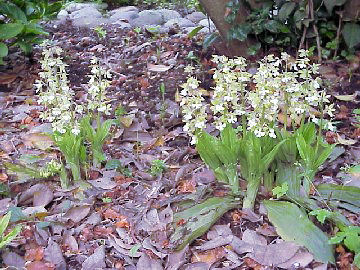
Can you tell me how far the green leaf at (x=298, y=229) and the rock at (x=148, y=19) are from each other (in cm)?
337

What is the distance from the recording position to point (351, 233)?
7.07 feet

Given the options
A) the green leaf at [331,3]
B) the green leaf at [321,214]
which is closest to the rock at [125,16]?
the green leaf at [331,3]

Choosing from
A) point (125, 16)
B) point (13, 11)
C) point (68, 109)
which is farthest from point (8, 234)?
point (125, 16)

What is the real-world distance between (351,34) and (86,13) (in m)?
3.07

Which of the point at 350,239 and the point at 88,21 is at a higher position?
the point at 350,239

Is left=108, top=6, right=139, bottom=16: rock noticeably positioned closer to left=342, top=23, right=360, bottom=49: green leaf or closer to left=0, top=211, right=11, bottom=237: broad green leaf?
left=342, top=23, right=360, bottom=49: green leaf

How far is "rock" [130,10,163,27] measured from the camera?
540 cm

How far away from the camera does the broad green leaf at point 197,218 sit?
7.65 feet

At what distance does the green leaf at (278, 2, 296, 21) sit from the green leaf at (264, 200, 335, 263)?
1.78 metres

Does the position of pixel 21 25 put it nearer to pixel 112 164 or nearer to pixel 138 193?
pixel 112 164

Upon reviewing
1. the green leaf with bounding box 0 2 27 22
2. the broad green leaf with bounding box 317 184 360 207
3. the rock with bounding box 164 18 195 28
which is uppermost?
the green leaf with bounding box 0 2 27 22

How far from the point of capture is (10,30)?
150 inches

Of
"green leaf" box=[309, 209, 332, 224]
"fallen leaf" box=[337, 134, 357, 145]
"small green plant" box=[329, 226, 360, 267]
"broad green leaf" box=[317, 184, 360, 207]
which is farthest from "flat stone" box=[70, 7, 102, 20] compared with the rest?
"small green plant" box=[329, 226, 360, 267]

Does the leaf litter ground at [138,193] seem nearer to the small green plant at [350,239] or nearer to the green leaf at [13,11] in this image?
the small green plant at [350,239]
